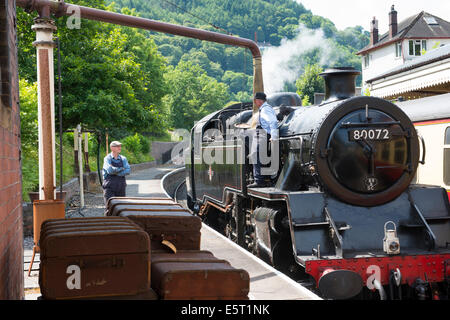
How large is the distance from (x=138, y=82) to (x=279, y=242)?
14.8 metres

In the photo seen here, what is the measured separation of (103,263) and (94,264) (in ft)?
0.17

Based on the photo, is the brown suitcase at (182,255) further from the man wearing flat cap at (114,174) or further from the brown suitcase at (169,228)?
the man wearing flat cap at (114,174)

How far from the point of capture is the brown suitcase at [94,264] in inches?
116

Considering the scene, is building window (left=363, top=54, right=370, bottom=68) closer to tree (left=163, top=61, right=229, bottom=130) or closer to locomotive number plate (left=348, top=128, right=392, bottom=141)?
tree (left=163, top=61, right=229, bottom=130)

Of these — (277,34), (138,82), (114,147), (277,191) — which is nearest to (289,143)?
(277,191)

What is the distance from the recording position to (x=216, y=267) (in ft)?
10.7

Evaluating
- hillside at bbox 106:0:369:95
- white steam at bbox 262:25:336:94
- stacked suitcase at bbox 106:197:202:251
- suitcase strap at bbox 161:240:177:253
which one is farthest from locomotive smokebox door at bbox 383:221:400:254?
hillside at bbox 106:0:369:95

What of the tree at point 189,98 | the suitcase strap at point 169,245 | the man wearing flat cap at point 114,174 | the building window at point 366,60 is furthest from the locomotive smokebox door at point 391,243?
the tree at point 189,98

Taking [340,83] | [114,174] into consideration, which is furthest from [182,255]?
[114,174]

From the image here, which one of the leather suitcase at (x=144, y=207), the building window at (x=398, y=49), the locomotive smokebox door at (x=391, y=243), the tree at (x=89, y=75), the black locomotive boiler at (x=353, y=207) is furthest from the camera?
the building window at (x=398, y=49)

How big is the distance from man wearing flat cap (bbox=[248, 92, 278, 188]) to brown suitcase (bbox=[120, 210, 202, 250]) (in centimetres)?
372

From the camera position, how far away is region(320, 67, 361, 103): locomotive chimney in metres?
7.42

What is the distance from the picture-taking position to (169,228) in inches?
162

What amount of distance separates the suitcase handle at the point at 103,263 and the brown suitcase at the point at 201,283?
0.27m
